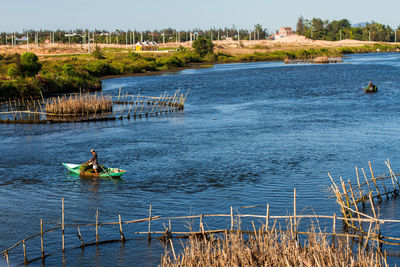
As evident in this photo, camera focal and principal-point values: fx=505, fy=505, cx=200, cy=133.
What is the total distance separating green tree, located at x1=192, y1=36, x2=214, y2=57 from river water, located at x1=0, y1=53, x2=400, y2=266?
274 feet

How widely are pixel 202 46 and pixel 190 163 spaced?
376 feet

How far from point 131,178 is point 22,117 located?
1055 inches

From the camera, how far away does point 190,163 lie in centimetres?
3272

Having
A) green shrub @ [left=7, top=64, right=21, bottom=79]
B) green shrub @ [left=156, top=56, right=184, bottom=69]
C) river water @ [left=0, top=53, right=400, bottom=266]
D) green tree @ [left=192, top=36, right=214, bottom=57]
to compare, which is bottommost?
river water @ [left=0, top=53, right=400, bottom=266]

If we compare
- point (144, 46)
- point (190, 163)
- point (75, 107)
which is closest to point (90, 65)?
point (75, 107)

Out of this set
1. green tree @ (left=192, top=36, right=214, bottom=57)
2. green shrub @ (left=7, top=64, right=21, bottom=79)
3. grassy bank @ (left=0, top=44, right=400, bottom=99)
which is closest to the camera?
grassy bank @ (left=0, top=44, right=400, bottom=99)

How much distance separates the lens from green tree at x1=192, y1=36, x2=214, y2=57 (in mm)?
142375

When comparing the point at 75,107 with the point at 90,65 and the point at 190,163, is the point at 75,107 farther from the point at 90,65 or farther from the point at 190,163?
the point at 90,65

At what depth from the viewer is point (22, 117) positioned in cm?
5181

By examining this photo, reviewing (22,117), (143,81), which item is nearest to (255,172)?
(22,117)

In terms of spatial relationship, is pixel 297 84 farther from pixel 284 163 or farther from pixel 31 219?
pixel 31 219

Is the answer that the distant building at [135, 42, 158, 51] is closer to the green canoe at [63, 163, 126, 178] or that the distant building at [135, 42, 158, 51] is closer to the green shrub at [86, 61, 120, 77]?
the green shrub at [86, 61, 120, 77]

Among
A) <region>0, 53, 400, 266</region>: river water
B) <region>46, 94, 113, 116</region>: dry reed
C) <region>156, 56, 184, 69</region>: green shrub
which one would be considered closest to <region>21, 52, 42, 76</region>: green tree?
<region>46, 94, 113, 116</region>: dry reed

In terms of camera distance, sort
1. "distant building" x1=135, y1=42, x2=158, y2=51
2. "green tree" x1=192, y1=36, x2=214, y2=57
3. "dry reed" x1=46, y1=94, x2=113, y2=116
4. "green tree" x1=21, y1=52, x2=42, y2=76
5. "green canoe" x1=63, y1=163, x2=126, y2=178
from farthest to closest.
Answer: "distant building" x1=135, y1=42, x2=158, y2=51, "green tree" x1=192, y1=36, x2=214, y2=57, "green tree" x1=21, y1=52, x2=42, y2=76, "dry reed" x1=46, y1=94, x2=113, y2=116, "green canoe" x1=63, y1=163, x2=126, y2=178
